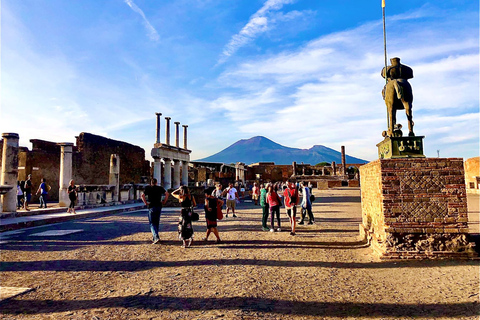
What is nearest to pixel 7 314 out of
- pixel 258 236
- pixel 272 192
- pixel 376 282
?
pixel 376 282

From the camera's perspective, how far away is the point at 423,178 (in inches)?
215

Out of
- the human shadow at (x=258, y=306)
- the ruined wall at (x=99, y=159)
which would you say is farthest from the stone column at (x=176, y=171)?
the human shadow at (x=258, y=306)

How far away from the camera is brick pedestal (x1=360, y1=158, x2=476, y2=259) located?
17.5 feet

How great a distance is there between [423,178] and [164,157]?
19437mm

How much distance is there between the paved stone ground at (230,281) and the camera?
346 centimetres

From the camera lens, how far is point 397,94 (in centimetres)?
617

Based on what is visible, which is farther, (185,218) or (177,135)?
(177,135)

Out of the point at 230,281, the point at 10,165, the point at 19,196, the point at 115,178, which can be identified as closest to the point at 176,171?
the point at 115,178

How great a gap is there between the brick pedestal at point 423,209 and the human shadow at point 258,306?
189cm

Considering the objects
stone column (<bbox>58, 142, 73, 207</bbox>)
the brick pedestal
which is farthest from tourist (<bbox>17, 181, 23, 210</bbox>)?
the brick pedestal

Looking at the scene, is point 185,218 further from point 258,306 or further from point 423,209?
point 423,209

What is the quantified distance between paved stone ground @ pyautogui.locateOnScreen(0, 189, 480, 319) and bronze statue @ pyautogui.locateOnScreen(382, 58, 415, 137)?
257cm

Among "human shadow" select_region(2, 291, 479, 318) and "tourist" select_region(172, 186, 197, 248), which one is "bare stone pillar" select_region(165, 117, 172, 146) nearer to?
"tourist" select_region(172, 186, 197, 248)

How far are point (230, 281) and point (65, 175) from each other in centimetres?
1352
